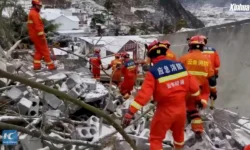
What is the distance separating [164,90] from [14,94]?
2583 millimetres

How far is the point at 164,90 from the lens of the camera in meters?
3.93

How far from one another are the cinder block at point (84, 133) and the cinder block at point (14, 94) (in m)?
1.15

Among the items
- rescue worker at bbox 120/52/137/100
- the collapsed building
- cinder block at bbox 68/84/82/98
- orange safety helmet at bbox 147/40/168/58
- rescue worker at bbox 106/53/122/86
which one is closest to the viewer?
orange safety helmet at bbox 147/40/168/58

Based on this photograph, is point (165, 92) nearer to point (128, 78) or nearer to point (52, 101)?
point (52, 101)

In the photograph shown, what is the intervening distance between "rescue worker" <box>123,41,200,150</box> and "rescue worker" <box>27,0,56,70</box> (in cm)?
355

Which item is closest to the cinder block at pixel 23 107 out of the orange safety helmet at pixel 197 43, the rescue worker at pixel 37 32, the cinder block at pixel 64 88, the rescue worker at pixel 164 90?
the cinder block at pixel 64 88

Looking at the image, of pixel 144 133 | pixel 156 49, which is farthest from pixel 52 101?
pixel 156 49

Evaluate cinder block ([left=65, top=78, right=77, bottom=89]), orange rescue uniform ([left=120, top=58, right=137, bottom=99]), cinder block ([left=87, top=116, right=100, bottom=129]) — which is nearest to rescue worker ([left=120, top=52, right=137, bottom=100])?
orange rescue uniform ([left=120, top=58, right=137, bottom=99])

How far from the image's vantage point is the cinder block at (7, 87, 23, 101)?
527cm

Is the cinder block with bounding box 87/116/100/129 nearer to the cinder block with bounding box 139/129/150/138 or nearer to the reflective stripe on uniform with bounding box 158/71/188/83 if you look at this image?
the cinder block with bounding box 139/129/150/138

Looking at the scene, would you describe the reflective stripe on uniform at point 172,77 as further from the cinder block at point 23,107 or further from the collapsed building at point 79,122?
the cinder block at point 23,107

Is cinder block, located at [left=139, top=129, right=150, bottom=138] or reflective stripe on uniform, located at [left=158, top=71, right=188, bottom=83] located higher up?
reflective stripe on uniform, located at [left=158, top=71, right=188, bottom=83]

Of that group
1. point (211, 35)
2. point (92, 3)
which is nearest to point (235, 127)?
point (211, 35)

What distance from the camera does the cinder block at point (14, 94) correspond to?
527 centimetres
